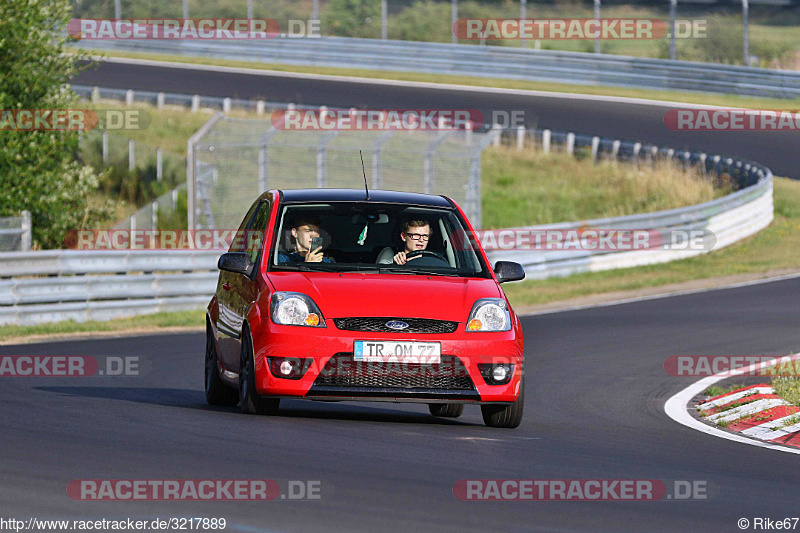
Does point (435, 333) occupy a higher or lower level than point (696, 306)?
higher

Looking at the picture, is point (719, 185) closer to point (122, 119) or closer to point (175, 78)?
point (122, 119)

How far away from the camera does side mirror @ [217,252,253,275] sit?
9977 mm

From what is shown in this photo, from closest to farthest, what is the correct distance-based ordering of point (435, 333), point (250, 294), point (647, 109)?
point (435, 333)
point (250, 294)
point (647, 109)

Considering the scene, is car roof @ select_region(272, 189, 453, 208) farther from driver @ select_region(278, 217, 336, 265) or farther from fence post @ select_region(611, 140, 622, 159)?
fence post @ select_region(611, 140, 622, 159)

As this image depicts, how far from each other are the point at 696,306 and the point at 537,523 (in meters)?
15.1

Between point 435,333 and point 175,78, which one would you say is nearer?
point 435,333

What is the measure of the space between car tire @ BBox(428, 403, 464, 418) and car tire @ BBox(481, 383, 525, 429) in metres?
0.85

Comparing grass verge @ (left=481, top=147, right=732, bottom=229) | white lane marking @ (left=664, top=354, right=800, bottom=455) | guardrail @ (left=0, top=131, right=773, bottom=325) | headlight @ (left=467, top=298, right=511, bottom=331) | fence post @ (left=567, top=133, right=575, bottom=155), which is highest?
headlight @ (left=467, top=298, right=511, bottom=331)

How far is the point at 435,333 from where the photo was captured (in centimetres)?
925

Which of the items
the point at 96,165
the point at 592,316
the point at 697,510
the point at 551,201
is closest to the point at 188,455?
the point at 697,510
